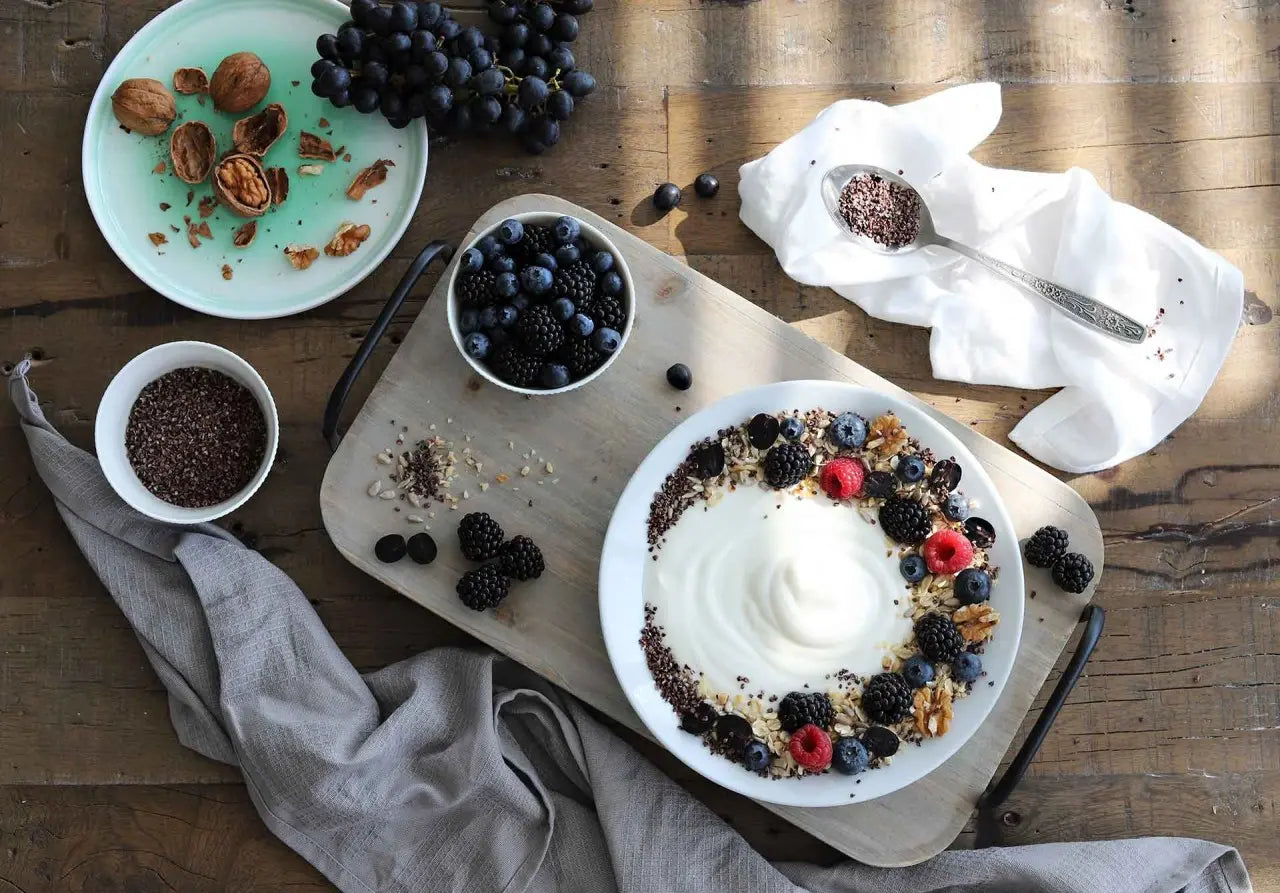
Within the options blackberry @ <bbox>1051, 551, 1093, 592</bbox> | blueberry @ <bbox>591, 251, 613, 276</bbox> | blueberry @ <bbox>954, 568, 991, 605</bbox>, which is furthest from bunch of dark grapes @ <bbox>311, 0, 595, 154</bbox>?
blackberry @ <bbox>1051, 551, 1093, 592</bbox>

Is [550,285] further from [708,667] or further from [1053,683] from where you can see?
[1053,683]

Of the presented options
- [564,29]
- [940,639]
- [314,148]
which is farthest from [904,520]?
[314,148]

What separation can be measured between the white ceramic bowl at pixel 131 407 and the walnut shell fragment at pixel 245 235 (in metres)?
0.22

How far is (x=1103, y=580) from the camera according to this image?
5.95 feet

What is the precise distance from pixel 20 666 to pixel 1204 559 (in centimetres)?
207

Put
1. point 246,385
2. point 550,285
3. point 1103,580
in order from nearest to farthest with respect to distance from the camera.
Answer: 1. point 550,285
2. point 246,385
3. point 1103,580

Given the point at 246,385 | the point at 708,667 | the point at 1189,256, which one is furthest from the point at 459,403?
the point at 1189,256

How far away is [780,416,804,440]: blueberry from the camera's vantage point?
1.59 meters

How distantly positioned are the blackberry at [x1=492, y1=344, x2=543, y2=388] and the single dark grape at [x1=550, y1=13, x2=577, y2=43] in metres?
0.58

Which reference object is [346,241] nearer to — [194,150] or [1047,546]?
[194,150]

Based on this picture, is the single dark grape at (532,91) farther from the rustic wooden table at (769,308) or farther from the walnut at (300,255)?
the walnut at (300,255)

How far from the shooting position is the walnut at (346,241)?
1.77 metres

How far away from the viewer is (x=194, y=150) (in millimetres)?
1772

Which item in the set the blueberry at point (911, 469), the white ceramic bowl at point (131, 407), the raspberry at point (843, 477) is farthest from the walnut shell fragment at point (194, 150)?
the blueberry at point (911, 469)
